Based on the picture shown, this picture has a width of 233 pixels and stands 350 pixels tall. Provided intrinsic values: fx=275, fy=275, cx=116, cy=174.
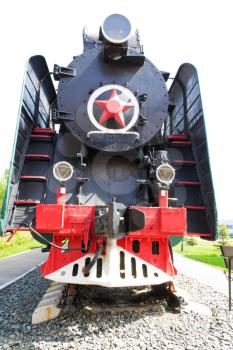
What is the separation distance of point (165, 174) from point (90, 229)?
1.06 meters

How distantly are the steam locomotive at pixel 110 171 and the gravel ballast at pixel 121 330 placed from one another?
567 millimetres

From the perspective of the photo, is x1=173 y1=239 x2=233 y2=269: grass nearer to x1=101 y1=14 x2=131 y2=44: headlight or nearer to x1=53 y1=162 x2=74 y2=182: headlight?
x1=53 y1=162 x2=74 y2=182: headlight

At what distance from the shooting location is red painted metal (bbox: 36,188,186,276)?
2883mm

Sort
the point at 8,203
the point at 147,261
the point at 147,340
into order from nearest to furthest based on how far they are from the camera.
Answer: the point at 147,340
the point at 147,261
the point at 8,203

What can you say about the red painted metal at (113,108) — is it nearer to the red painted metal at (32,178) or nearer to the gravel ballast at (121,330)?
the red painted metal at (32,178)

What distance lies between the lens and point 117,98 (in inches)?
145

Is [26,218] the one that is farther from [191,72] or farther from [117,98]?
[191,72]

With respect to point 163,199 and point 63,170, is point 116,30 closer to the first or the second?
point 63,170

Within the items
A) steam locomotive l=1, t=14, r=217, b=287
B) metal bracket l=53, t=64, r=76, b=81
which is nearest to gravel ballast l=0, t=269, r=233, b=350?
steam locomotive l=1, t=14, r=217, b=287

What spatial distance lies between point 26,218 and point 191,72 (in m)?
3.32

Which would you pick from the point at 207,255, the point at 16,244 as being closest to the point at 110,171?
the point at 207,255

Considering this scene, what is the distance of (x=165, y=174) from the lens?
3178 mm

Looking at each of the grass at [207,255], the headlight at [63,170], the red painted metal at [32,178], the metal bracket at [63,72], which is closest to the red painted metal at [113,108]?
the metal bracket at [63,72]

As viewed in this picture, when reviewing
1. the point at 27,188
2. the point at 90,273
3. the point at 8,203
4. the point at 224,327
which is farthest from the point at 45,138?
the point at 224,327
